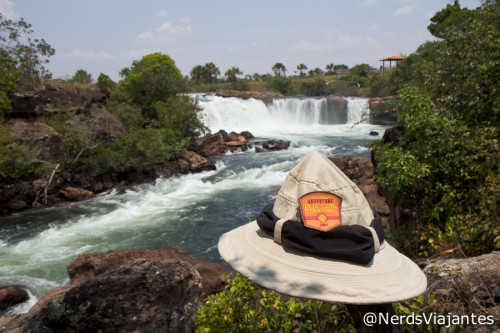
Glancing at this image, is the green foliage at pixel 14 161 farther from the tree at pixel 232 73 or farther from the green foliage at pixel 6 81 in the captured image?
the tree at pixel 232 73

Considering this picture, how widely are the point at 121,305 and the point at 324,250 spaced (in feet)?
3.91

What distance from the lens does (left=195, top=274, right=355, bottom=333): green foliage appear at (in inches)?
75.7

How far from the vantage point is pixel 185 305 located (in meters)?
2.02

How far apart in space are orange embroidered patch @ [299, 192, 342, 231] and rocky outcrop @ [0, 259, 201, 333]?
107 centimetres

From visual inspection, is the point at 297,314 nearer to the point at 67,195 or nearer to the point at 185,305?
the point at 185,305

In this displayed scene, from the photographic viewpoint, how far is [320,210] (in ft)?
4.38

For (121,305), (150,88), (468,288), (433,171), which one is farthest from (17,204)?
(468,288)

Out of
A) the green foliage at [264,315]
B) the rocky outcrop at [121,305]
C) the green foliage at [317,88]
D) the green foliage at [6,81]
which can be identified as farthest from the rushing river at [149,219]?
the green foliage at [317,88]

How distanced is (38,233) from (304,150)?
12.5 metres

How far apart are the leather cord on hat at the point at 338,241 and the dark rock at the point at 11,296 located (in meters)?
5.79

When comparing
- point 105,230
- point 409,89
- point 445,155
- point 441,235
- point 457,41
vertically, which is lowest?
point 105,230

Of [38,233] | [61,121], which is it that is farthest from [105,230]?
[61,121]

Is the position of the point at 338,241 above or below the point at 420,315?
above

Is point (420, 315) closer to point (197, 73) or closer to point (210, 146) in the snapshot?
point (210, 146)
